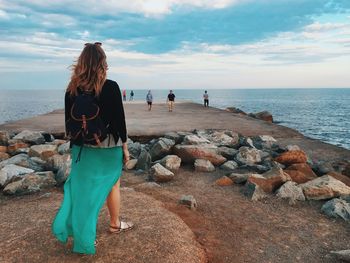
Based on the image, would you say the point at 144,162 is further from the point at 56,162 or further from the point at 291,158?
the point at 291,158

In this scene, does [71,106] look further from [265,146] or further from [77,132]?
[265,146]

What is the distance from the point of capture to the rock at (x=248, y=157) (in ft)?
29.2

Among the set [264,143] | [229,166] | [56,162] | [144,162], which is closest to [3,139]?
[56,162]

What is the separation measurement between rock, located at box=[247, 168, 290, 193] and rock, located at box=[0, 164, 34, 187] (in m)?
4.44

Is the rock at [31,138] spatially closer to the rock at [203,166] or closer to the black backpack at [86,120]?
the rock at [203,166]

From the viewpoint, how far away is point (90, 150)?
3.90 m

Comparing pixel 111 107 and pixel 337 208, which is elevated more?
pixel 111 107

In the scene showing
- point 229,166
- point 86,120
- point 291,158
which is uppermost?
point 86,120

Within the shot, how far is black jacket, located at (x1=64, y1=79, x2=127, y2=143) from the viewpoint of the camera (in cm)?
373

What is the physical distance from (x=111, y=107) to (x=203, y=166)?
4.93m

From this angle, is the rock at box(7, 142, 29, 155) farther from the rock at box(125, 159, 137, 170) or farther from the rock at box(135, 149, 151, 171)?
the rock at box(135, 149, 151, 171)

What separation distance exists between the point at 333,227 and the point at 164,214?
2558mm

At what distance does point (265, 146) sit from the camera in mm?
11258

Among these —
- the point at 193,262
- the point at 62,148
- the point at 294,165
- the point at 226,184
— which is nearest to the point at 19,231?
the point at 193,262
